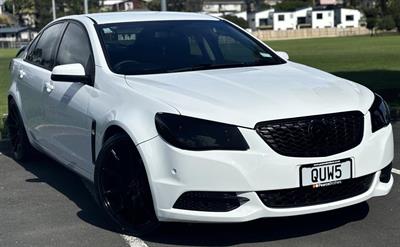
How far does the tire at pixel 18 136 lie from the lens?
7354mm

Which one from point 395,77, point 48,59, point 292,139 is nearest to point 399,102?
point 395,77

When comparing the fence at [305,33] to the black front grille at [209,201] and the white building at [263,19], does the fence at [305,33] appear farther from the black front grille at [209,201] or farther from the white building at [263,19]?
the black front grille at [209,201]

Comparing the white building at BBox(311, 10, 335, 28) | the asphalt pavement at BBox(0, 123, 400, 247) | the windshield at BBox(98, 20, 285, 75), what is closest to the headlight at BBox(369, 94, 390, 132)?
the asphalt pavement at BBox(0, 123, 400, 247)

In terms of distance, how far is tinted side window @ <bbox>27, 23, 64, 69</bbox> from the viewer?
6500mm

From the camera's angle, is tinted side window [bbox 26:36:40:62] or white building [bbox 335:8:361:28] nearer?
tinted side window [bbox 26:36:40:62]

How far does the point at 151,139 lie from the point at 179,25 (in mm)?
1883

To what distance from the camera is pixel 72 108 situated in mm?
5527

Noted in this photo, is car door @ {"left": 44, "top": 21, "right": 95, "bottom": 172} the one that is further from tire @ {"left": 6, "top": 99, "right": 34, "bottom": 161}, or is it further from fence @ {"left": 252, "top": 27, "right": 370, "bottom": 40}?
fence @ {"left": 252, "top": 27, "right": 370, "bottom": 40}

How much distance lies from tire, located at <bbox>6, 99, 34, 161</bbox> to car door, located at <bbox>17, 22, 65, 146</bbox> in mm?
304

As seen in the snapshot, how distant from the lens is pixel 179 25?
19.7ft

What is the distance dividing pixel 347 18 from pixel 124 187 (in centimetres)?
12076

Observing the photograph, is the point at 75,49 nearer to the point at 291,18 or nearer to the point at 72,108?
the point at 72,108

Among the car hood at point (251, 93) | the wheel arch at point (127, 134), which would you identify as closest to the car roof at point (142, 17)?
the car hood at point (251, 93)

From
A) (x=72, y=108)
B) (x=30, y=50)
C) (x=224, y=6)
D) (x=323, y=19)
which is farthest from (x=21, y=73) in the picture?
(x=224, y=6)
